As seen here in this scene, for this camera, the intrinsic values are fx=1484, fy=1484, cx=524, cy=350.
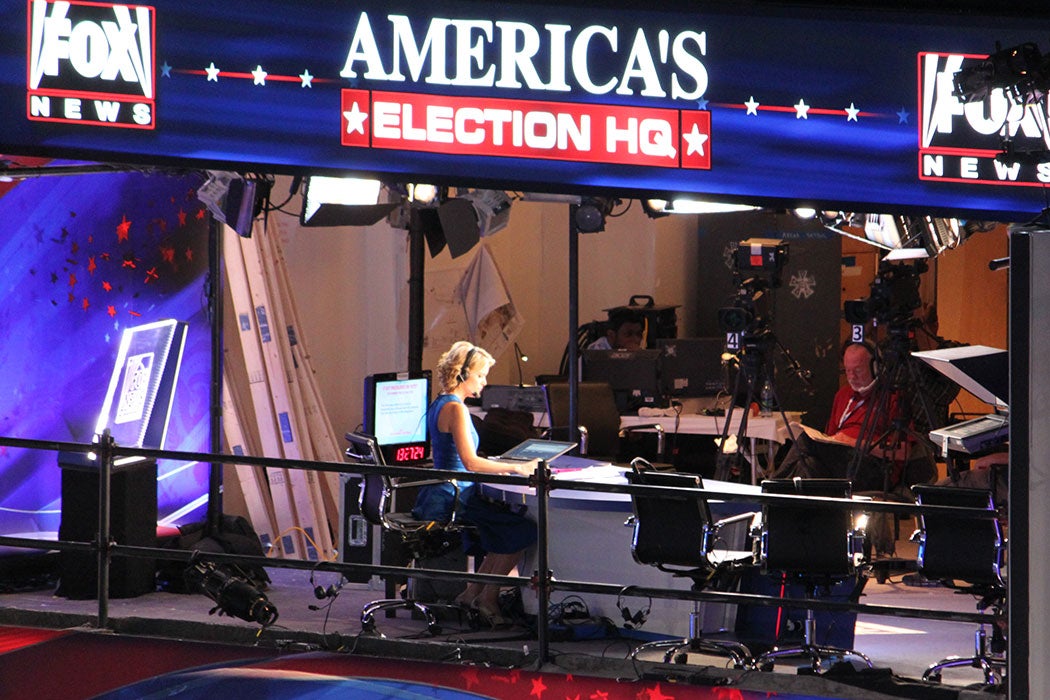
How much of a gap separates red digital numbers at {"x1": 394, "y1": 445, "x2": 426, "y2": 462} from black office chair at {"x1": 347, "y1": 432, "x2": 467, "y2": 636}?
0.67 m

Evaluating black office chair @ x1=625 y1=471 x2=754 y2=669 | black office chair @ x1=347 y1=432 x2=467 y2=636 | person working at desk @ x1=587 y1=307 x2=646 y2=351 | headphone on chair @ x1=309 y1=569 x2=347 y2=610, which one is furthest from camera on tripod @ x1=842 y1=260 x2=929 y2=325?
headphone on chair @ x1=309 y1=569 x2=347 y2=610

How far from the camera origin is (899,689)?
18.4ft

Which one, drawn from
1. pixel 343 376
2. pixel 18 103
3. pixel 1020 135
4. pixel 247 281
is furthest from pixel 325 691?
pixel 343 376

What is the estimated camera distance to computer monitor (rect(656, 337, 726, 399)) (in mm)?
11320

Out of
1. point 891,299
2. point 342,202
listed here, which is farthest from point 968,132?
point 891,299

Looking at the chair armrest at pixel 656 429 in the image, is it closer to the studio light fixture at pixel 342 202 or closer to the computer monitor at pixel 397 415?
the computer monitor at pixel 397 415

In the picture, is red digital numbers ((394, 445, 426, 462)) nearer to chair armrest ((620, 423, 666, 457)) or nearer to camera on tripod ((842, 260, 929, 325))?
chair armrest ((620, 423, 666, 457))

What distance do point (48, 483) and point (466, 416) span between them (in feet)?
8.17

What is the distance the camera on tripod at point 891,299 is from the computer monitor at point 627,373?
209cm

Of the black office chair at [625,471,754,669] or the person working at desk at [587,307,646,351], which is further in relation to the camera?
the person working at desk at [587,307,646,351]

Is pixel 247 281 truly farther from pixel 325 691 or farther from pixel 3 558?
pixel 325 691

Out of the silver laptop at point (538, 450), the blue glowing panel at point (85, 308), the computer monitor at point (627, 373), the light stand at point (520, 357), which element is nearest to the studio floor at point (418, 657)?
the silver laptop at point (538, 450)

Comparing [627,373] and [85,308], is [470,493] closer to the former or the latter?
[85,308]

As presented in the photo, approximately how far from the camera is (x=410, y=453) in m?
8.12
